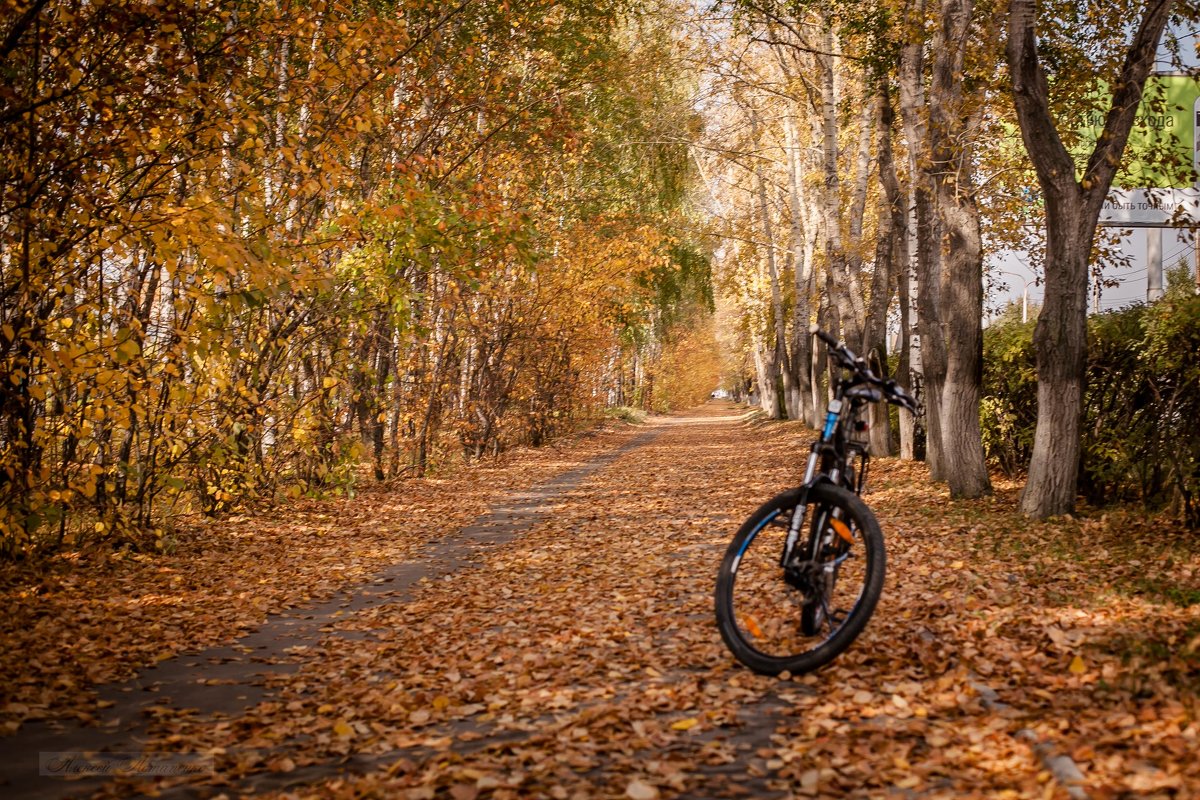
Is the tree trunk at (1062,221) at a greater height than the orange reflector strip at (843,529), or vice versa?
the tree trunk at (1062,221)

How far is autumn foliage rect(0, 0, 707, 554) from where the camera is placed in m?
7.89

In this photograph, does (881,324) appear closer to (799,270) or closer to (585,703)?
(799,270)

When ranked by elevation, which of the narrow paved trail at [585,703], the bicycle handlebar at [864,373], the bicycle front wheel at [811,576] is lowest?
the narrow paved trail at [585,703]

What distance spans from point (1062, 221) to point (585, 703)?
299 inches

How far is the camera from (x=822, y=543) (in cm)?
552

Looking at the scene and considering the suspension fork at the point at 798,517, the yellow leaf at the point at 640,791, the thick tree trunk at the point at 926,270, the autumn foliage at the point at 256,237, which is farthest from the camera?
the thick tree trunk at the point at 926,270

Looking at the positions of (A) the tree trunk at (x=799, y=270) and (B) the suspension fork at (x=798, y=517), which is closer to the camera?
(B) the suspension fork at (x=798, y=517)

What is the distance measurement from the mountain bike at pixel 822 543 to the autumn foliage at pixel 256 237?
4579mm

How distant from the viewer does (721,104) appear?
27.3 m

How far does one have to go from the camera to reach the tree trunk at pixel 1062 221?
976cm

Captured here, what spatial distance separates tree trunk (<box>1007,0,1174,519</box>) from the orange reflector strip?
18.7ft

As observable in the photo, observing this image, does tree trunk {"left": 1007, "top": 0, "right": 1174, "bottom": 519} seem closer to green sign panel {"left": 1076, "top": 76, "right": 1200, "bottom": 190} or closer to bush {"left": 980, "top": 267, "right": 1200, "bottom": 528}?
green sign panel {"left": 1076, "top": 76, "right": 1200, "bottom": 190}

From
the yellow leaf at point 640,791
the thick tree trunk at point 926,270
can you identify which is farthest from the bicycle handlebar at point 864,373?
the thick tree trunk at point 926,270

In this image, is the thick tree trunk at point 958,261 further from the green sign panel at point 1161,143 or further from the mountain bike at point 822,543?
the mountain bike at point 822,543
